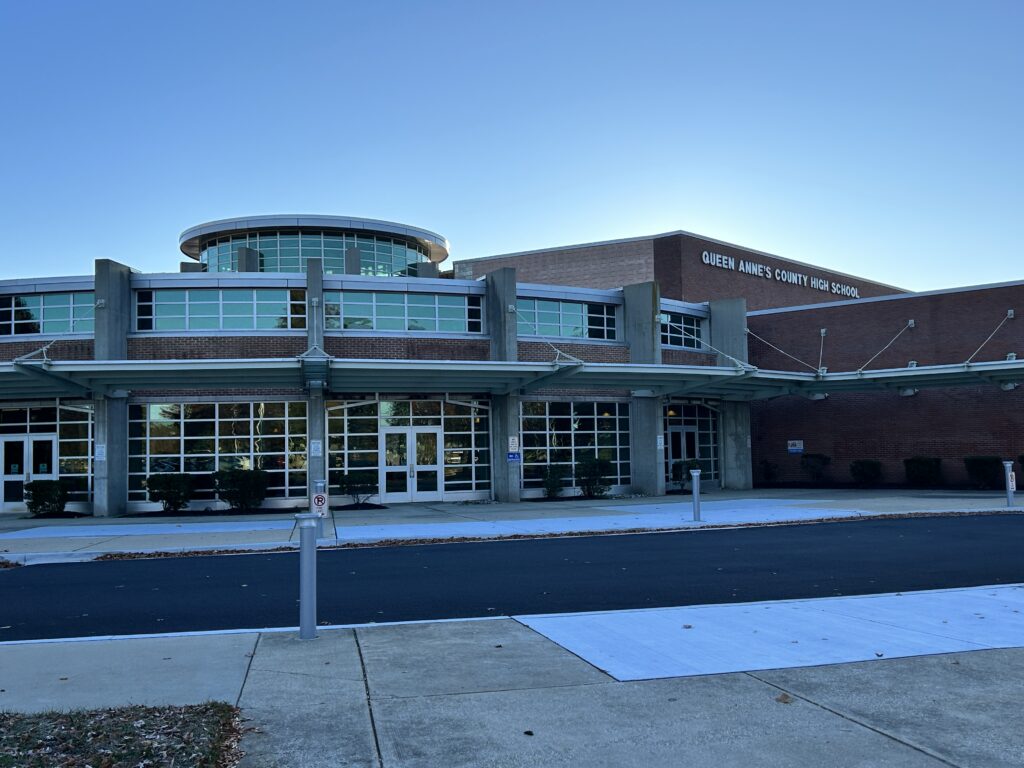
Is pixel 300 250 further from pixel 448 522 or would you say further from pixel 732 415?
pixel 448 522

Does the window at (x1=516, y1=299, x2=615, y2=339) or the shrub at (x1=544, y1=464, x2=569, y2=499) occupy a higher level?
the window at (x1=516, y1=299, x2=615, y2=339)

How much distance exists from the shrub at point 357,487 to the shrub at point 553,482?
16.8 feet

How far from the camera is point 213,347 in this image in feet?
80.8

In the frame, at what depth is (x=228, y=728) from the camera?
5.14 metres

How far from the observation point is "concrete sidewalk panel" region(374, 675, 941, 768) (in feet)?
15.4

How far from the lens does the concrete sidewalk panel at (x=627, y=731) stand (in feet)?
15.4

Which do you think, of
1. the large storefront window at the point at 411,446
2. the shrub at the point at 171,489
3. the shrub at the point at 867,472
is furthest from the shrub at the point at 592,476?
the shrub at the point at 171,489

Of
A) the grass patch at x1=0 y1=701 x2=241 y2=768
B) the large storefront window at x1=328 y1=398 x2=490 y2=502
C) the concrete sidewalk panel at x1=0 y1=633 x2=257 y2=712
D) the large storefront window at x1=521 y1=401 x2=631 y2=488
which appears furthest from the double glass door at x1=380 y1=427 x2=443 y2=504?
the grass patch at x1=0 y1=701 x2=241 y2=768

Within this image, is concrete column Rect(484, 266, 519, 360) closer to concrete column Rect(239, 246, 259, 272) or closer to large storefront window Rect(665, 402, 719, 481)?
large storefront window Rect(665, 402, 719, 481)

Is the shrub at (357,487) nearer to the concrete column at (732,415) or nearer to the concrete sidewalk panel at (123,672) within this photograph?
the concrete column at (732,415)

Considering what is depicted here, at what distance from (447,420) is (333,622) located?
59.4ft

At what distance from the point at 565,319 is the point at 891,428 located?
492 inches

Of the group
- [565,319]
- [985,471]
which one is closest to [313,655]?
[565,319]

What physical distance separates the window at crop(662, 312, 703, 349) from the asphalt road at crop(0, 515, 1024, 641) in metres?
15.4
